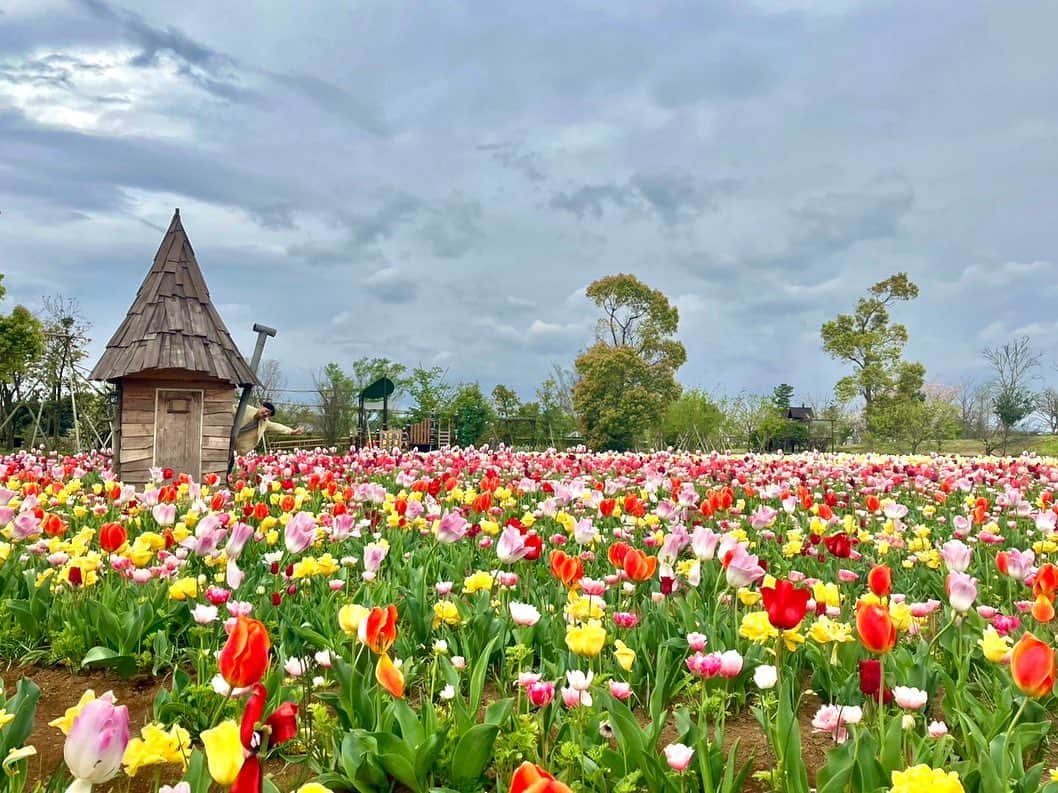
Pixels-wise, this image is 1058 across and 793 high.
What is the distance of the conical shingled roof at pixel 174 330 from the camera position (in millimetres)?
8469

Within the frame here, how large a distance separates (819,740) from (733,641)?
0.53m

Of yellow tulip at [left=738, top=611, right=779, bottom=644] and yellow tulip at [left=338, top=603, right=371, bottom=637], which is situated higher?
yellow tulip at [left=338, top=603, right=371, bottom=637]

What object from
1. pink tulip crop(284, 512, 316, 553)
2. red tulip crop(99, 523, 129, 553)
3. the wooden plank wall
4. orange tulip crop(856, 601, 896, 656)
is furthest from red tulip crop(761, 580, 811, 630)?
the wooden plank wall

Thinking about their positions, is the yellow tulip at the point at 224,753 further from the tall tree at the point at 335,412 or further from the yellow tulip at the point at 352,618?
the tall tree at the point at 335,412

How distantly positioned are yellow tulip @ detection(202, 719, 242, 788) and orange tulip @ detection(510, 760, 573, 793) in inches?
22.4

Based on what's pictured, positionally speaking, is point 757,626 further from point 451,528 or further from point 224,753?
point 451,528

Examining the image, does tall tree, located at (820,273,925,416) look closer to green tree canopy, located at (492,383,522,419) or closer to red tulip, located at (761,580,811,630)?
green tree canopy, located at (492,383,522,419)

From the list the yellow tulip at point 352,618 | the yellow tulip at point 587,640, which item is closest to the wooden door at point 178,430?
the yellow tulip at point 352,618

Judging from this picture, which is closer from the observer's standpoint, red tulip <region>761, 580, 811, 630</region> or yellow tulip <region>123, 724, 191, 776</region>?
yellow tulip <region>123, 724, 191, 776</region>

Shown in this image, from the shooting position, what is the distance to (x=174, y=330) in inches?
341

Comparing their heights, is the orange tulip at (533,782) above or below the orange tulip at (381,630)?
above

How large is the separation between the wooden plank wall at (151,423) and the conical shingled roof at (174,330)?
0.24 meters

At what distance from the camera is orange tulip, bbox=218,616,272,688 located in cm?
157

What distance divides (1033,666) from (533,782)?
1508mm
